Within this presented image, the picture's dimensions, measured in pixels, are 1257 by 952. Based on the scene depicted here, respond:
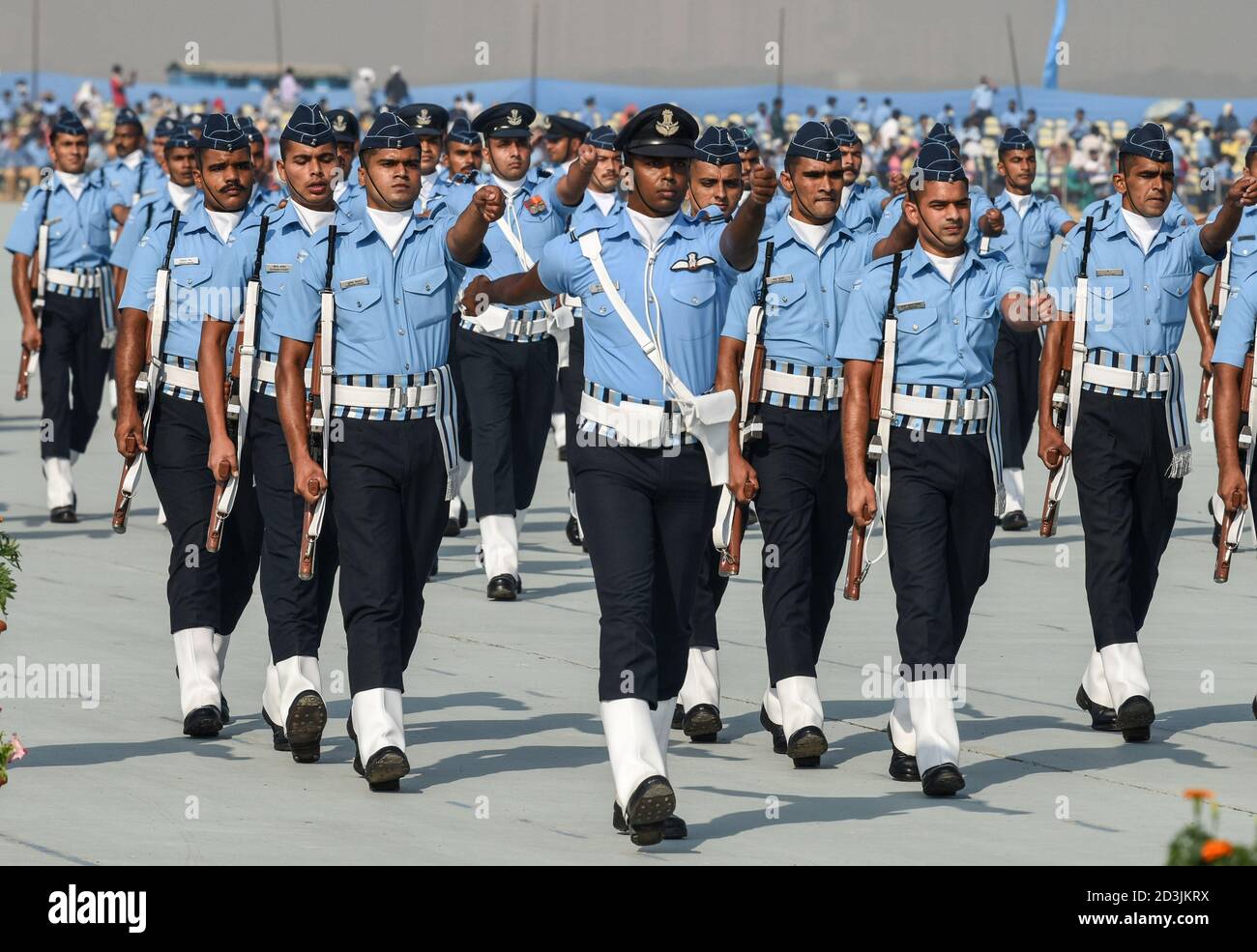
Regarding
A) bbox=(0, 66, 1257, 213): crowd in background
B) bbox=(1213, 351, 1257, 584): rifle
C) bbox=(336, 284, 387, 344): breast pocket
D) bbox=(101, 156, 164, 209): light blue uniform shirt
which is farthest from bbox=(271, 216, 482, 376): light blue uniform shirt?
bbox=(0, 66, 1257, 213): crowd in background

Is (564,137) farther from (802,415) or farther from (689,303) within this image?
(689,303)

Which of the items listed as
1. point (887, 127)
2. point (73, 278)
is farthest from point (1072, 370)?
point (887, 127)

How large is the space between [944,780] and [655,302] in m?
1.94

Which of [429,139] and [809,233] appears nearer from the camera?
[809,233]

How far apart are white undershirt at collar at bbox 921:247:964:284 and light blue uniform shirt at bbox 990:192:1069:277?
625 cm

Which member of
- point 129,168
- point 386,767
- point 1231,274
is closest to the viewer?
point 386,767

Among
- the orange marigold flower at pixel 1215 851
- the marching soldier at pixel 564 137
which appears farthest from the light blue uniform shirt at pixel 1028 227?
the orange marigold flower at pixel 1215 851

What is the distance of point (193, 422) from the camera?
8.94 meters

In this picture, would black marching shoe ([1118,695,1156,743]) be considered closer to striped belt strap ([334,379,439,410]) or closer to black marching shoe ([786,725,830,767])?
black marching shoe ([786,725,830,767])

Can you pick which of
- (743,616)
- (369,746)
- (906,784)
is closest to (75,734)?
(369,746)

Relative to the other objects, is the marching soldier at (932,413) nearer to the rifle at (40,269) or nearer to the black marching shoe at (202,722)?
the black marching shoe at (202,722)

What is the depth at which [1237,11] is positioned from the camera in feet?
145

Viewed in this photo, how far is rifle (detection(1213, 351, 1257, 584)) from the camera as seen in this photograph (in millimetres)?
8633

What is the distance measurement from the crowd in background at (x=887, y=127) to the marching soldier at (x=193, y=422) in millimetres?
22258
